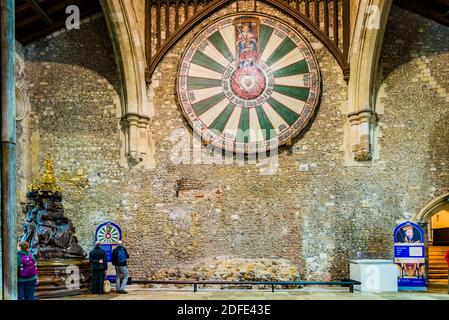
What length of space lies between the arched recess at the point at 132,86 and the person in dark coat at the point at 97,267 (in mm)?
1938

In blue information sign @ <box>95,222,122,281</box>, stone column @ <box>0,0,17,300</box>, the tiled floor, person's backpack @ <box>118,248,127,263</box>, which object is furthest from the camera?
blue information sign @ <box>95,222,122,281</box>

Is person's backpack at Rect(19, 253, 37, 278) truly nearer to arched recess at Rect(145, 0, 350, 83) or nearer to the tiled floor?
the tiled floor

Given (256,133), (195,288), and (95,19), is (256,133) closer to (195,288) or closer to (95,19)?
(195,288)

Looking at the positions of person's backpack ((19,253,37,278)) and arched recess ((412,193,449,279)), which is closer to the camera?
person's backpack ((19,253,37,278))

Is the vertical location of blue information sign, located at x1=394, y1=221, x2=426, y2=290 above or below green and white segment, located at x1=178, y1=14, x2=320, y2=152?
below

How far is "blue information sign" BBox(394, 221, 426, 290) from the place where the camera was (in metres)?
6.97

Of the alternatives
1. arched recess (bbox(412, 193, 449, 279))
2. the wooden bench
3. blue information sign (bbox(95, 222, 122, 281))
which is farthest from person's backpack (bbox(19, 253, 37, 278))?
arched recess (bbox(412, 193, 449, 279))

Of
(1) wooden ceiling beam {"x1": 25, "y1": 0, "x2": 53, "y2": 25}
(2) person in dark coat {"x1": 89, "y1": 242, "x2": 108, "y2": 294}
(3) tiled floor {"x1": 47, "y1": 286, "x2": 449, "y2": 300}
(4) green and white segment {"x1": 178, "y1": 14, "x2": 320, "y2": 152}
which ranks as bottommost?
(3) tiled floor {"x1": 47, "y1": 286, "x2": 449, "y2": 300}

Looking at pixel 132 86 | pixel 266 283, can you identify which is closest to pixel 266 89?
pixel 132 86

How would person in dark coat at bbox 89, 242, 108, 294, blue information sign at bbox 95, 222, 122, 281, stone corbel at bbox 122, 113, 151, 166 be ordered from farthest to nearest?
1. stone corbel at bbox 122, 113, 151, 166
2. blue information sign at bbox 95, 222, 122, 281
3. person in dark coat at bbox 89, 242, 108, 294

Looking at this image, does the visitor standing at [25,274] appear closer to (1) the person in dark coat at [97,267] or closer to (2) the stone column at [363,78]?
(1) the person in dark coat at [97,267]

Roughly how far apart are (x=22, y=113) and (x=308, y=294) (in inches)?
209

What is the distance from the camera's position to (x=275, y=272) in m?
7.41

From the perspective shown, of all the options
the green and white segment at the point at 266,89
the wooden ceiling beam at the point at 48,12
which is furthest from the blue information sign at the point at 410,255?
the wooden ceiling beam at the point at 48,12
